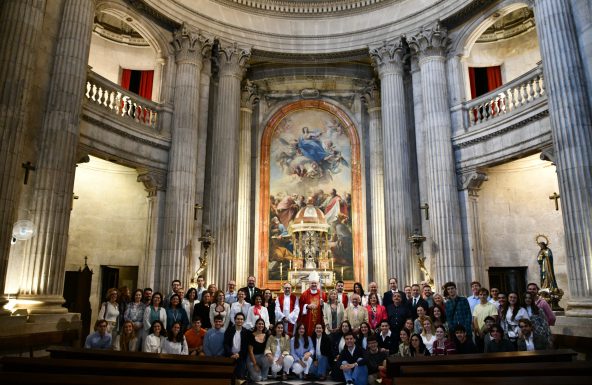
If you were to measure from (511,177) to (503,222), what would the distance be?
1347mm

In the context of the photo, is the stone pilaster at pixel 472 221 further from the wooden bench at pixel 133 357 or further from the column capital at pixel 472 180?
the wooden bench at pixel 133 357

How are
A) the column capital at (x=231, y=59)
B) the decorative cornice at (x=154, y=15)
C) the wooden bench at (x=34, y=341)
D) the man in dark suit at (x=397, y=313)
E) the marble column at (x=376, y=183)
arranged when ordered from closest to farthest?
the wooden bench at (x=34, y=341)
the man in dark suit at (x=397, y=313)
the decorative cornice at (x=154, y=15)
the column capital at (x=231, y=59)
the marble column at (x=376, y=183)

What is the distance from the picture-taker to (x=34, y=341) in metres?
6.99

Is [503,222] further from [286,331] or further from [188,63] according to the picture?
[188,63]

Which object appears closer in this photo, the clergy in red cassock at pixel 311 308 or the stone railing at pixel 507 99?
the clergy in red cassock at pixel 311 308

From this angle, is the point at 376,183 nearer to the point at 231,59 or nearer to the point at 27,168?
the point at 231,59

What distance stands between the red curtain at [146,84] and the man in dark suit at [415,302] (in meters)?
10.6

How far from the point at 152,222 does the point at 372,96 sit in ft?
28.0

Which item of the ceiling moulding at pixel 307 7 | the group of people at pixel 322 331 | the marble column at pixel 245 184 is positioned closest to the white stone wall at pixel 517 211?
the group of people at pixel 322 331

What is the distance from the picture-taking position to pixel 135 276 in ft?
45.3

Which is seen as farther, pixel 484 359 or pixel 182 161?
pixel 182 161

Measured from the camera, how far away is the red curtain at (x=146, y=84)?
15.3m

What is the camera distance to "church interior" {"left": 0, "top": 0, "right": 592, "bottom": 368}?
28.3 feet

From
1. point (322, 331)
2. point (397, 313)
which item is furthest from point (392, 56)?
point (322, 331)
